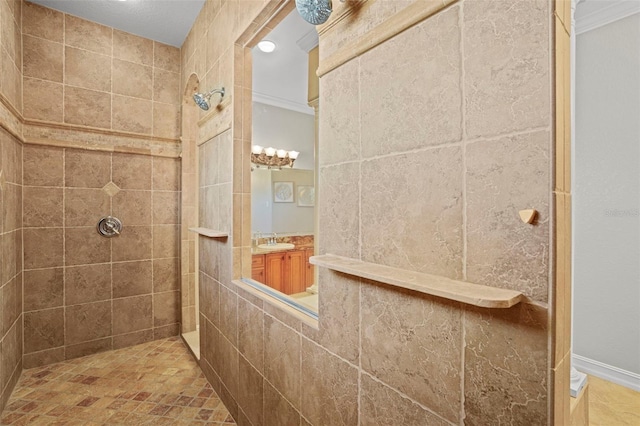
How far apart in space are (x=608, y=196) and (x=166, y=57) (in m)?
4.11

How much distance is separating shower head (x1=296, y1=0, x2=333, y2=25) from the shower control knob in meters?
2.65

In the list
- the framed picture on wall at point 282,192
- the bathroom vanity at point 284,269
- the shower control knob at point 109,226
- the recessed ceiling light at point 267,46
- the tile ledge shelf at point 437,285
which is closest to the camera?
the tile ledge shelf at point 437,285

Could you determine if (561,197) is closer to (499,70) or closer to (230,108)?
(499,70)

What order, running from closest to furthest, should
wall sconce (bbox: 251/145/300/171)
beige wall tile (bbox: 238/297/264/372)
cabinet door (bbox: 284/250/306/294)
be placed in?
beige wall tile (bbox: 238/297/264/372), cabinet door (bbox: 284/250/306/294), wall sconce (bbox: 251/145/300/171)

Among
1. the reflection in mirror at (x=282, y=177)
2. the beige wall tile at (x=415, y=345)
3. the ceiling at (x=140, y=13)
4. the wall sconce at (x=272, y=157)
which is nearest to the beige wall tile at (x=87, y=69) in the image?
the ceiling at (x=140, y=13)

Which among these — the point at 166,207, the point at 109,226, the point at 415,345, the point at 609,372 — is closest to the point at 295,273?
the point at 166,207

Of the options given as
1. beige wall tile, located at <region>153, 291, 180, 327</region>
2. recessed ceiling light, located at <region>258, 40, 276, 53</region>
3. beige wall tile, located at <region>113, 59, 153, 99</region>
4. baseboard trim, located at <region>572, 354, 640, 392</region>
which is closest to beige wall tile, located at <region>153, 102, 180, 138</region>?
beige wall tile, located at <region>113, 59, 153, 99</region>

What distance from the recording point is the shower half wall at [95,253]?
8.15 feet

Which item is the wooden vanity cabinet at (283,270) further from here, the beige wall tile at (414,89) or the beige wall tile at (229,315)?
the beige wall tile at (414,89)

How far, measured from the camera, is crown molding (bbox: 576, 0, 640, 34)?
2.24 metres

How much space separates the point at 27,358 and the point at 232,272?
2.09 m

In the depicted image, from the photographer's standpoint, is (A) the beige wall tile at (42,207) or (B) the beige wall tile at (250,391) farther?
(A) the beige wall tile at (42,207)

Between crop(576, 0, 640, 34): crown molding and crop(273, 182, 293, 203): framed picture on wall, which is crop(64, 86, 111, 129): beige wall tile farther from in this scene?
crop(576, 0, 640, 34): crown molding

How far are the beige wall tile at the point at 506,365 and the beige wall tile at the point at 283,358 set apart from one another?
0.77 m
